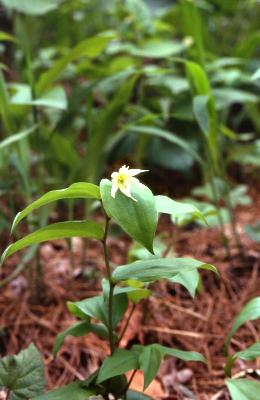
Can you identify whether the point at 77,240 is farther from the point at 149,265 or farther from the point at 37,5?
the point at 149,265

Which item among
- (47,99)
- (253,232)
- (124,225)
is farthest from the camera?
(253,232)

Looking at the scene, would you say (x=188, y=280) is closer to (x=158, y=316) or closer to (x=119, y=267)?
(x=119, y=267)

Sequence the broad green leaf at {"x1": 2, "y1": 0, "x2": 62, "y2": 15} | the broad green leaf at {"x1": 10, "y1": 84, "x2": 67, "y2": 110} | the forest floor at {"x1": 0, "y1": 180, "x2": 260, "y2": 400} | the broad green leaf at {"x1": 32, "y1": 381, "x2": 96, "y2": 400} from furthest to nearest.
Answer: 1. the broad green leaf at {"x1": 2, "y1": 0, "x2": 62, "y2": 15}
2. the broad green leaf at {"x1": 10, "y1": 84, "x2": 67, "y2": 110}
3. the forest floor at {"x1": 0, "y1": 180, "x2": 260, "y2": 400}
4. the broad green leaf at {"x1": 32, "y1": 381, "x2": 96, "y2": 400}

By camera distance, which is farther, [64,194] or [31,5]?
[31,5]

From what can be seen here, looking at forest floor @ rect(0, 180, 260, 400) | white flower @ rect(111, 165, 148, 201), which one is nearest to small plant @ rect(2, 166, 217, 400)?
white flower @ rect(111, 165, 148, 201)

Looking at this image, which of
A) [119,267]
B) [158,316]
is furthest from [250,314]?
[158,316]

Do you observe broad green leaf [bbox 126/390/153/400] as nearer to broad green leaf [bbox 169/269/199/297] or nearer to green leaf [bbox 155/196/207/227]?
broad green leaf [bbox 169/269/199/297]

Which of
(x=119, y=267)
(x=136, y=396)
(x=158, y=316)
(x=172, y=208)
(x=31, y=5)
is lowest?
(x=158, y=316)

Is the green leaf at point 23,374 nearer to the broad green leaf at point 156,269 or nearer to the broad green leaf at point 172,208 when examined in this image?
the broad green leaf at point 156,269
